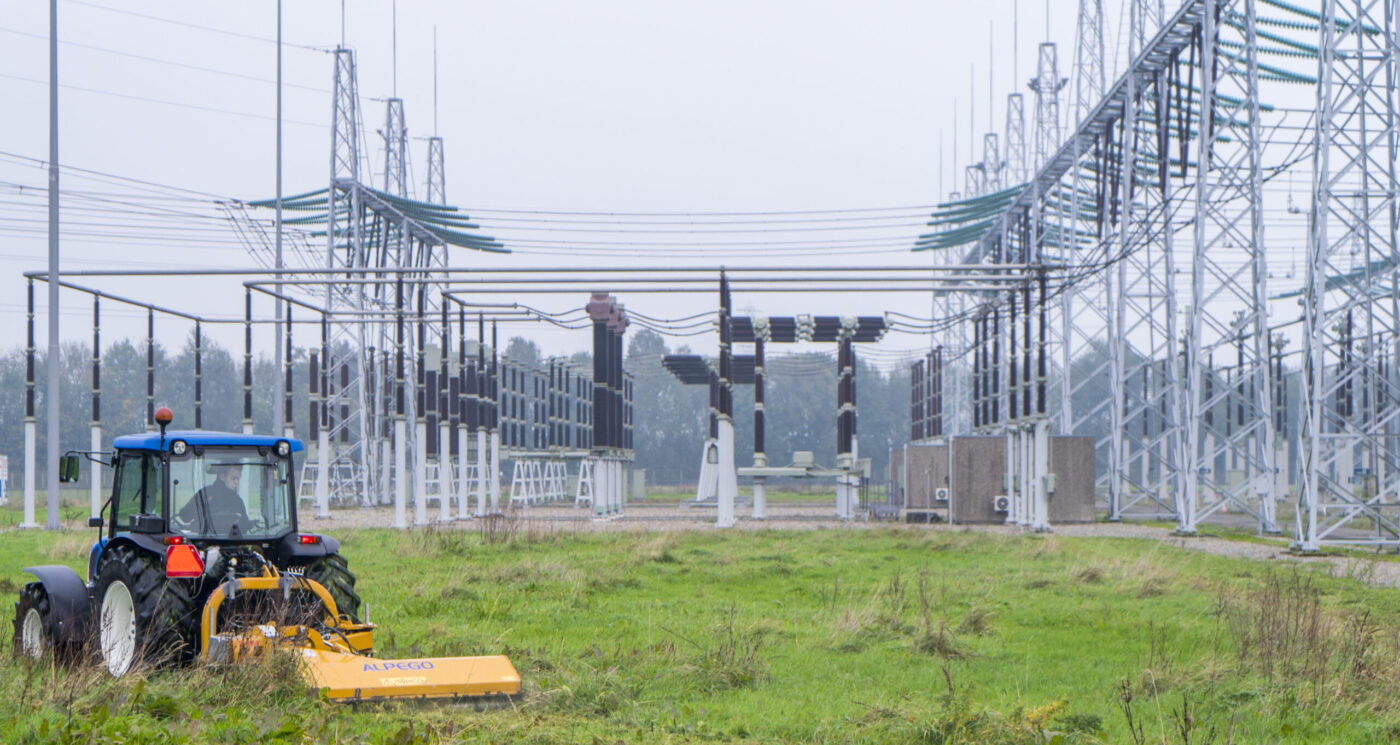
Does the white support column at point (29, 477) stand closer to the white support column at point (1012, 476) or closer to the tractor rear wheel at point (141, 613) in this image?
the tractor rear wheel at point (141, 613)

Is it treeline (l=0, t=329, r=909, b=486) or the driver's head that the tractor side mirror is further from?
treeline (l=0, t=329, r=909, b=486)

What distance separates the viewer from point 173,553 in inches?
366

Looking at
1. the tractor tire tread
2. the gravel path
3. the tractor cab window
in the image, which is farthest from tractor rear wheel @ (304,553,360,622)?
the gravel path

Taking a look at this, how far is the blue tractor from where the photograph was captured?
9.42 metres

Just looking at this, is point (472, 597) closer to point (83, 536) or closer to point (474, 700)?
point (474, 700)

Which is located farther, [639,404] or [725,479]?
[639,404]

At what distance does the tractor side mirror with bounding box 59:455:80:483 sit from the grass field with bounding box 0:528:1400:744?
137 centimetres

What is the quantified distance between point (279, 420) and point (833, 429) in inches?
2479

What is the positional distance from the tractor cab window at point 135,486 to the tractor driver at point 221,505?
276mm

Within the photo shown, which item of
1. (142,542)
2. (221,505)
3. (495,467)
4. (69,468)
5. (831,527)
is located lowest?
(831,527)

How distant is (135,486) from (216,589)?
158 cm

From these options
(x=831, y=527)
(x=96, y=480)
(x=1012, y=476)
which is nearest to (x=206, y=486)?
(x=831, y=527)

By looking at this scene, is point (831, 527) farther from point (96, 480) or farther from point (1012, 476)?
point (96, 480)

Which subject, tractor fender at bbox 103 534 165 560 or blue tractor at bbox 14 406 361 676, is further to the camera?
tractor fender at bbox 103 534 165 560
